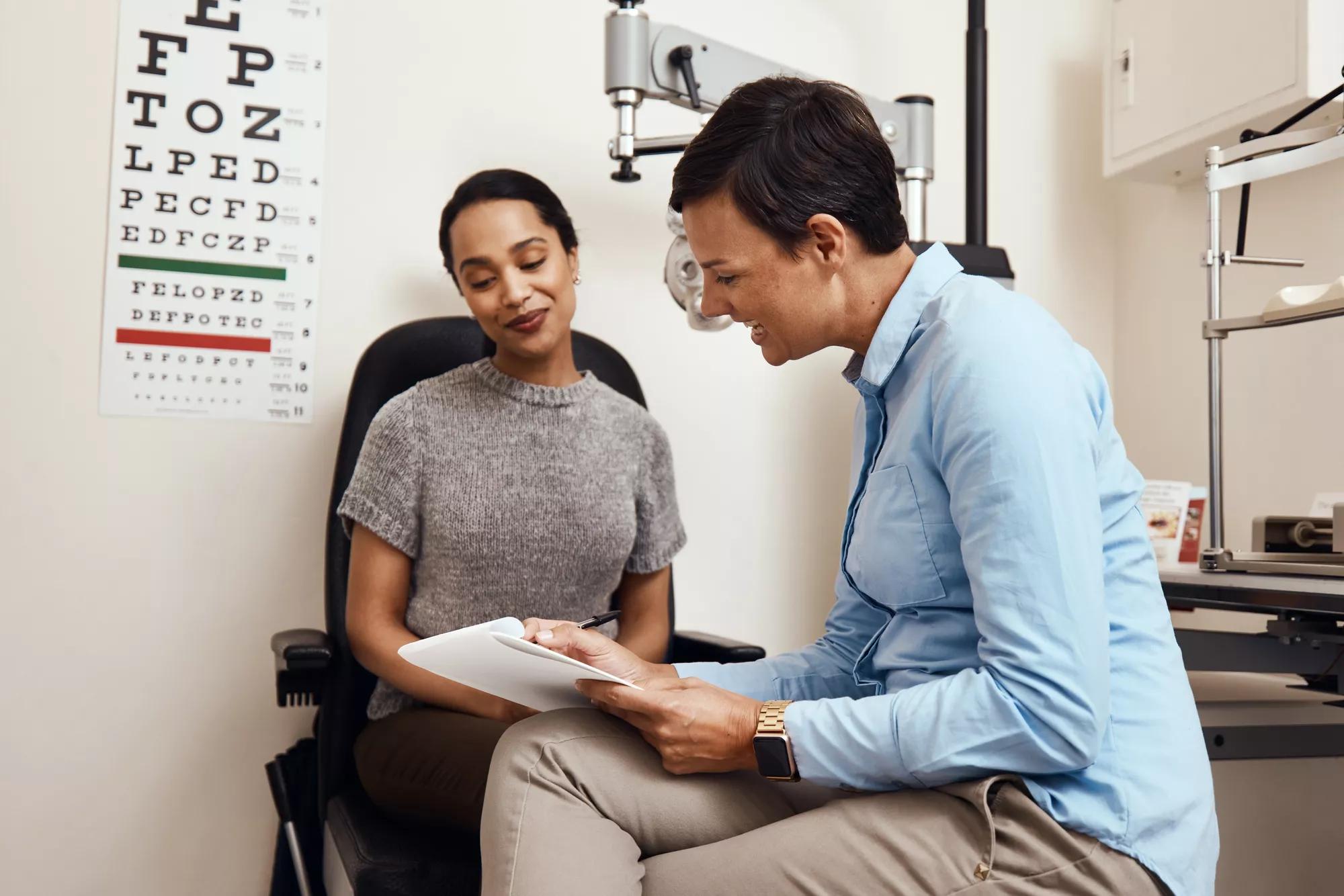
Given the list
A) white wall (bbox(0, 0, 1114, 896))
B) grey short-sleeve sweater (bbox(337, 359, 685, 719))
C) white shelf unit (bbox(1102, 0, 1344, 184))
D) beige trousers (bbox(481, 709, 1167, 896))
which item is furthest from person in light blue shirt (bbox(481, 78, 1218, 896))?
white shelf unit (bbox(1102, 0, 1344, 184))

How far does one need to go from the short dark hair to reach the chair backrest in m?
0.80

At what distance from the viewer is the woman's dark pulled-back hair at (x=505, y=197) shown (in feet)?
5.23

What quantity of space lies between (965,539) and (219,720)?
1.45m

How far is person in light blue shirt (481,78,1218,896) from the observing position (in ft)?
2.72

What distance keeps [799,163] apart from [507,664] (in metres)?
0.51

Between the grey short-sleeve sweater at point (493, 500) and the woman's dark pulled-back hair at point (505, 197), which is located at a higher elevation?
the woman's dark pulled-back hair at point (505, 197)

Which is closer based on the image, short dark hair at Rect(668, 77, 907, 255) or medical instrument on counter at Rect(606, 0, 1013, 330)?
short dark hair at Rect(668, 77, 907, 255)

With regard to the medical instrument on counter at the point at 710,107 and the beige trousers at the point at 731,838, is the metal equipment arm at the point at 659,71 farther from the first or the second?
the beige trousers at the point at 731,838

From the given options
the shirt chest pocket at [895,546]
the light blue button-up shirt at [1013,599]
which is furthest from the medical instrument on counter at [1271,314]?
the shirt chest pocket at [895,546]

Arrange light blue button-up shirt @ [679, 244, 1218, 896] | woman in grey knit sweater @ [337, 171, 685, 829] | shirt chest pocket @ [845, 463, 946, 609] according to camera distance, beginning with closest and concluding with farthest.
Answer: light blue button-up shirt @ [679, 244, 1218, 896] < shirt chest pocket @ [845, 463, 946, 609] < woman in grey knit sweater @ [337, 171, 685, 829]

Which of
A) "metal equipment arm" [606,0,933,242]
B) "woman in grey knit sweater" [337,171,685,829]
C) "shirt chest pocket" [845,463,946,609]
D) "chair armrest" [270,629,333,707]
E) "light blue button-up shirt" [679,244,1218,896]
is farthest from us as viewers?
"metal equipment arm" [606,0,933,242]

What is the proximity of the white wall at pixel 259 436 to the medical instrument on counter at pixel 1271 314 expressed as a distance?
30.5 inches

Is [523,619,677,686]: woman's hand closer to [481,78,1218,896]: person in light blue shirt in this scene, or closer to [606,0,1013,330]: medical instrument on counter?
[481,78,1218,896]: person in light blue shirt

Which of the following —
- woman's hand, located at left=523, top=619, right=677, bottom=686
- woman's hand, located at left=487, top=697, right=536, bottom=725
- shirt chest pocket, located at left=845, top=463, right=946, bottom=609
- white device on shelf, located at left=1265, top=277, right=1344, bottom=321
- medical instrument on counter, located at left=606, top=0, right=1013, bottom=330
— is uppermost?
medical instrument on counter, located at left=606, top=0, right=1013, bottom=330
